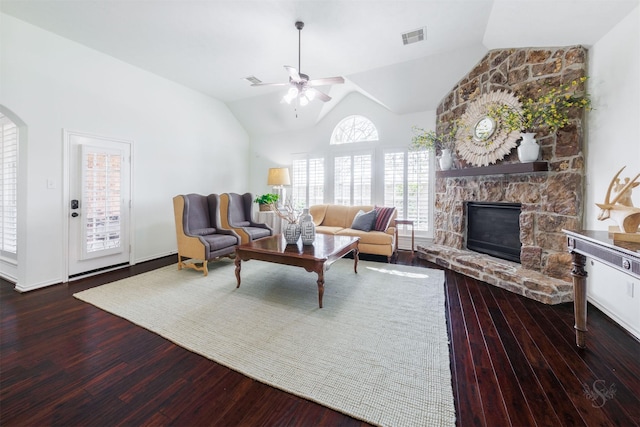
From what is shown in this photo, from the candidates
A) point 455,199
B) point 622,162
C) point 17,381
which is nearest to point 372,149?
point 455,199

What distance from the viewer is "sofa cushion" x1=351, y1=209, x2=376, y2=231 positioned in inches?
185

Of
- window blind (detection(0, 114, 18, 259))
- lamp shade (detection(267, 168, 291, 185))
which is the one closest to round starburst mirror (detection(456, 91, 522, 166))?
lamp shade (detection(267, 168, 291, 185))

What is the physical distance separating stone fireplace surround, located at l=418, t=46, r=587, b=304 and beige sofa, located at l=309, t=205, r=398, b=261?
81cm

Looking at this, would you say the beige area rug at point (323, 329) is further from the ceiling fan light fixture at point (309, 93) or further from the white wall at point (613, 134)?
the ceiling fan light fixture at point (309, 93)

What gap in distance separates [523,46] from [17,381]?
229 inches

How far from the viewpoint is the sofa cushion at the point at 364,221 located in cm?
470

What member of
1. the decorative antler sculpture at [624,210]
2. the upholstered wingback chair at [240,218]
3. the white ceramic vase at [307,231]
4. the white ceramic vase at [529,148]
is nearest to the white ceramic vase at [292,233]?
the white ceramic vase at [307,231]

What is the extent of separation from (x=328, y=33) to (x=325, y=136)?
2689mm

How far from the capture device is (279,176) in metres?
6.03

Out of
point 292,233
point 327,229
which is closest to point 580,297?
point 292,233

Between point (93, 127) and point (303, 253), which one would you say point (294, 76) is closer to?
point (303, 253)

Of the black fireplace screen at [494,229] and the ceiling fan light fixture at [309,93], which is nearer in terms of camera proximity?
the ceiling fan light fixture at [309,93]

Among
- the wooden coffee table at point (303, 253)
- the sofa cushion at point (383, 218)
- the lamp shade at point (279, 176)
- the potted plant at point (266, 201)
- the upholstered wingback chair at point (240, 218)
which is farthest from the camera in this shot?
the lamp shade at point (279, 176)

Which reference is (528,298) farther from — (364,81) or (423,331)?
(364,81)
